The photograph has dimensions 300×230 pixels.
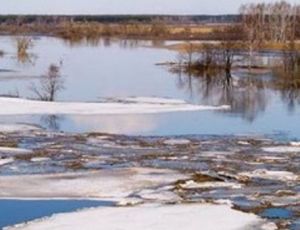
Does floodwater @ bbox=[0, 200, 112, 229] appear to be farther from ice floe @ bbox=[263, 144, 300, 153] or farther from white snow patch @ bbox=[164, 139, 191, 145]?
white snow patch @ bbox=[164, 139, 191, 145]

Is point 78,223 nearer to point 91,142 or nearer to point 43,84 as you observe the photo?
point 91,142

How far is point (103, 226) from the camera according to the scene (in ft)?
28.5

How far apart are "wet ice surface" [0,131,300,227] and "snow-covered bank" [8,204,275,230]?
36 centimetres

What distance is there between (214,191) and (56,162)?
306cm

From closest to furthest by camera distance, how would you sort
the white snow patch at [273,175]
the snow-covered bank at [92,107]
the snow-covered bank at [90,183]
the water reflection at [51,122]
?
the snow-covered bank at [90,183]
the white snow patch at [273,175]
the water reflection at [51,122]
the snow-covered bank at [92,107]

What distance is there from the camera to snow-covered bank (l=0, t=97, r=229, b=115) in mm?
18891

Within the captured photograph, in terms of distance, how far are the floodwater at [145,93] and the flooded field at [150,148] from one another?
0.04 meters

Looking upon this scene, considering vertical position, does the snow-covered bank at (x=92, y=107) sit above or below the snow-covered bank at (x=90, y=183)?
below

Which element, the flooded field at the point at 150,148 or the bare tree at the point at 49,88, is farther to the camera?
the bare tree at the point at 49,88

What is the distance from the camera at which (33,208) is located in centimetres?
980

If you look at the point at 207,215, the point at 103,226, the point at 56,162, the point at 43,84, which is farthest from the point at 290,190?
the point at 43,84

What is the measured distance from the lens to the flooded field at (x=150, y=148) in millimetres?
10062

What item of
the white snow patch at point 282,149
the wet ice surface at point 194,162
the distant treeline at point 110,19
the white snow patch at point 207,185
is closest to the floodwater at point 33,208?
the wet ice surface at point 194,162

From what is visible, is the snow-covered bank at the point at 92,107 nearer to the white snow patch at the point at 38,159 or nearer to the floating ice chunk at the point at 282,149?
the floating ice chunk at the point at 282,149
